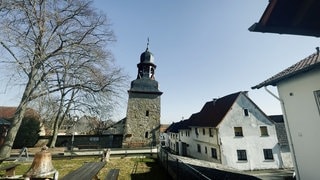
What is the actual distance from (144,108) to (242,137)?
541 inches

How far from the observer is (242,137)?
1983cm

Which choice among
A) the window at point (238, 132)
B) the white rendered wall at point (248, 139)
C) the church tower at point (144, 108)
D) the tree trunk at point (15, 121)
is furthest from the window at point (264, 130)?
the tree trunk at point (15, 121)

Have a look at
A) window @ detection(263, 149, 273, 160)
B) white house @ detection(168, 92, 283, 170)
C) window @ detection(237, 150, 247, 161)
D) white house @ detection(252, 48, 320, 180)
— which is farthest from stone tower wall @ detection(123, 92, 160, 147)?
white house @ detection(252, 48, 320, 180)

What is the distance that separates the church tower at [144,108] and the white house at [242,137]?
777 cm

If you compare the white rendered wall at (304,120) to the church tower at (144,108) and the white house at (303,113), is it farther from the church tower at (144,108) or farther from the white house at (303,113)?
the church tower at (144,108)

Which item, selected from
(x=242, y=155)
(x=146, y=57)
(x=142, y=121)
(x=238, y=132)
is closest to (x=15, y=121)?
(x=142, y=121)

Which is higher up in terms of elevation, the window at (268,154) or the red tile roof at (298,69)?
the red tile roof at (298,69)

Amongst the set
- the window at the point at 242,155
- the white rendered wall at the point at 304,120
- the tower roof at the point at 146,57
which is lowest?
the window at the point at 242,155

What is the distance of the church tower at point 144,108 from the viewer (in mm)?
23891

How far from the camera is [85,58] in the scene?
1302 centimetres

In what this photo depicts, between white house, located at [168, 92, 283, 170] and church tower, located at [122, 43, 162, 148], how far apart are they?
777cm

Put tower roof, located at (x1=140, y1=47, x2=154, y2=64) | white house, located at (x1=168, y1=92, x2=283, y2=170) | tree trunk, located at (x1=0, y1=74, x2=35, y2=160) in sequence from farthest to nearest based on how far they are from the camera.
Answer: tower roof, located at (x1=140, y1=47, x2=154, y2=64) → white house, located at (x1=168, y1=92, x2=283, y2=170) → tree trunk, located at (x1=0, y1=74, x2=35, y2=160)

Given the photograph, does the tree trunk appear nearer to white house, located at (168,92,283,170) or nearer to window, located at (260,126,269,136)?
white house, located at (168,92,283,170)

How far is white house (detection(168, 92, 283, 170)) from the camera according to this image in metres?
19.0
